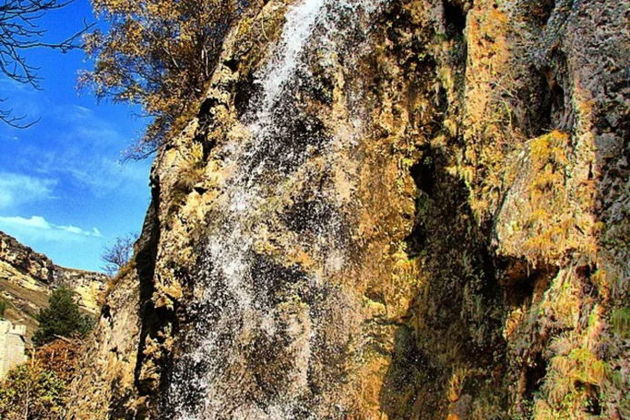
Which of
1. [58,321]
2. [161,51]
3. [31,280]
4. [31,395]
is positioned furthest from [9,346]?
[31,280]

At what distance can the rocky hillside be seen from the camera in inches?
2320

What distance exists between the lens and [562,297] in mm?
3752

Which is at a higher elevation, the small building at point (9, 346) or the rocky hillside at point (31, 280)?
the rocky hillside at point (31, 280)

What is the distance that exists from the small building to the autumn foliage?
2333 cm

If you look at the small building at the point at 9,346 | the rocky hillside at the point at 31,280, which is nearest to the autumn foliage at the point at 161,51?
the small building at the point at 9,346

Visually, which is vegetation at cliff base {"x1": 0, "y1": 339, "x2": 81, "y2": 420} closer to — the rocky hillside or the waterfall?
the waterfall

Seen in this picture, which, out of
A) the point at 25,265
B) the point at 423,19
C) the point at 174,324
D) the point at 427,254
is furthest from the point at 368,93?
the point at 25,265

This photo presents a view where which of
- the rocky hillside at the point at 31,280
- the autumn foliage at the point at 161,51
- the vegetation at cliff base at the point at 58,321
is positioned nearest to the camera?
the autumn foliage at the point at 161,51

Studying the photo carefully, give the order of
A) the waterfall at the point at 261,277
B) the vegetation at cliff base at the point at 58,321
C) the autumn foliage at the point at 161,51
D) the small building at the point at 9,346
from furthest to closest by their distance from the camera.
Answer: the small building at the point at 9,346 → the vegetation at cliff base at the point at 58,321 → the autumn foliage at the point at 161,51 → the waterfall at the point at 261,277

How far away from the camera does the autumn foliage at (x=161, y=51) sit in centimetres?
1387

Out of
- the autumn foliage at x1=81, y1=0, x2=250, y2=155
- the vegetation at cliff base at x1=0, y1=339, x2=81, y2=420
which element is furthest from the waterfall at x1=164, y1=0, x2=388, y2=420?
the vegetation at cliff base at x1=0, y1=339, x2=81, y2=420

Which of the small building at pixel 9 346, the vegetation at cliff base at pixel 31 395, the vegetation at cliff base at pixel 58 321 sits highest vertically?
the vegetation at cliff base at pixel 58 321

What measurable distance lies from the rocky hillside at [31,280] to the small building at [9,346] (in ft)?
66.9

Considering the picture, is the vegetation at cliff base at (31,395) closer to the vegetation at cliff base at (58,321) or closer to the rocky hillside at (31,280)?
the vegetation at cliff base at (58,321)
